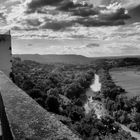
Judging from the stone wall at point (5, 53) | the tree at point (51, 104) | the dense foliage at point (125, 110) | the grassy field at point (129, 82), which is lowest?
the grassy field at point (129, 82)

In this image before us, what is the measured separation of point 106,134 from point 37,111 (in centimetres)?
1738

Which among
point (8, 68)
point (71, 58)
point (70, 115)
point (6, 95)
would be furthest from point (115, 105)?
point (71, 58)

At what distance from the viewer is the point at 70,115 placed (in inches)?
960

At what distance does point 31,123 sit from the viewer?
353cm

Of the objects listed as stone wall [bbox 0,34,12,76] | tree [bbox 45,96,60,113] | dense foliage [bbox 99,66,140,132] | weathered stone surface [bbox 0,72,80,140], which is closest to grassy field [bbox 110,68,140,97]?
dense foliage [bbox 99,66,140,132]

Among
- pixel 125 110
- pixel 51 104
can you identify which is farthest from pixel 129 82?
pixel 51 104

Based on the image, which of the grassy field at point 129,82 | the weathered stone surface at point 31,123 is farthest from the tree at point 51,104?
the grassy field at point 129,82

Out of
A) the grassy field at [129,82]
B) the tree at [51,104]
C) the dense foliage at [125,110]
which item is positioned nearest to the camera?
the tree at [51,104]

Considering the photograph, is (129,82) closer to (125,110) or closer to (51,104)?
(125,110)

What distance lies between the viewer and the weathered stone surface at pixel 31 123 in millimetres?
3081

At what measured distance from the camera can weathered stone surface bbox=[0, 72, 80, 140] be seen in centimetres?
308

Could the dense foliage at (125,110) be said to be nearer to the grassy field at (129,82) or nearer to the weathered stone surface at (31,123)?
the grassy field at (129,82)

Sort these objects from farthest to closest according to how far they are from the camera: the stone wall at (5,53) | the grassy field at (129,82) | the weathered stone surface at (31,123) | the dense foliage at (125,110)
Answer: the grassy field at (129,82), the dense foliage at (125,110), the stone wall at (5,53), the weathered stone surface at (31,123)

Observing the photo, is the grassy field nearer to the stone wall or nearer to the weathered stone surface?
the stone wall
